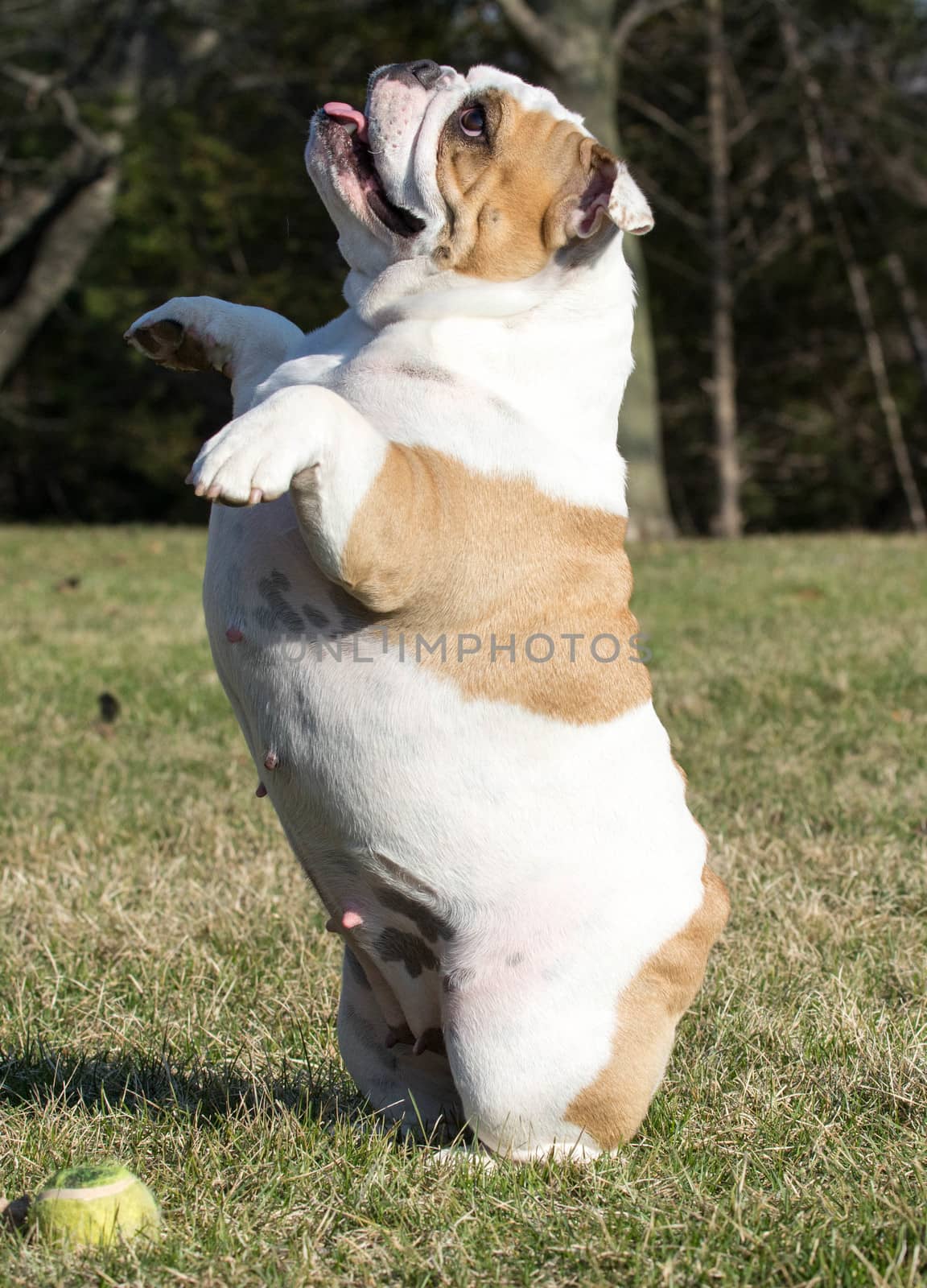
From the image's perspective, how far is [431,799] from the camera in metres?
2.12

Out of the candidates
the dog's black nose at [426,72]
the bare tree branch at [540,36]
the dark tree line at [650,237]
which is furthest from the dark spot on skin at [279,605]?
the dark tree line at [650,237]

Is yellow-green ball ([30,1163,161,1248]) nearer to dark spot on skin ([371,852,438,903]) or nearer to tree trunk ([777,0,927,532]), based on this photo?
dark spot on skin ([371,852,438,903])

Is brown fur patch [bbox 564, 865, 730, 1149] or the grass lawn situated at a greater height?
brown fur patch [bbox 564, 865, 730, 1149]

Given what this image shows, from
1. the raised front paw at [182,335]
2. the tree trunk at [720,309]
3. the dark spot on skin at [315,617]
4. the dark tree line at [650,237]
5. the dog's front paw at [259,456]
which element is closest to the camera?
the dog's front paw at [259,456]

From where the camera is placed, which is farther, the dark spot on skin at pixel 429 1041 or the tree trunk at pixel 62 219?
the tree trunk at pixel 62 219

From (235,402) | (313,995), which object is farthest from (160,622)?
(235,402)

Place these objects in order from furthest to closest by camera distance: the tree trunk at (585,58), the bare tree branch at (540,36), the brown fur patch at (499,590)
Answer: the tree trunk at (585,58) → the bare tree branch at (540,36) → the brown fur patch at (499,590)

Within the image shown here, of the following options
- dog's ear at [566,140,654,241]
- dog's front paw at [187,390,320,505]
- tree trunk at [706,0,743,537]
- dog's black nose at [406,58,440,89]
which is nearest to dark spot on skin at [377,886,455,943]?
dog's front paw at [187,390,320,505]

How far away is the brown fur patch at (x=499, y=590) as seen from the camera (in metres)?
2.02

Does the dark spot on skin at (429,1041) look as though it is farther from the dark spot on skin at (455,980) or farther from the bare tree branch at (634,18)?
the bare tree branch at (634,18)

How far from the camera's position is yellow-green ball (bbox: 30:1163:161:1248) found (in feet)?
6.28

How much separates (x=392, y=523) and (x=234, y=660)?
1.42 feet

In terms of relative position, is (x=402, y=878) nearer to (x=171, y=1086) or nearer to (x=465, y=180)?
(x=171, y=1086)

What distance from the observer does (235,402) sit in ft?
7.98
